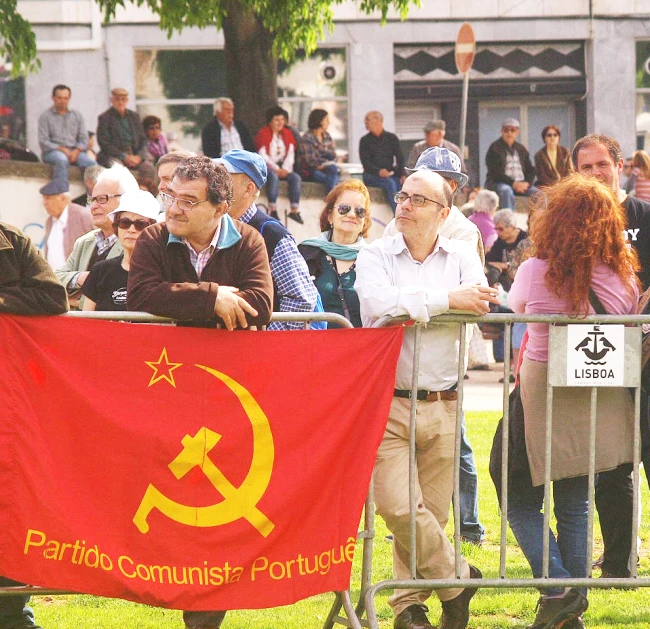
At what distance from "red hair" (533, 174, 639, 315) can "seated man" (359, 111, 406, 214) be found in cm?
1397

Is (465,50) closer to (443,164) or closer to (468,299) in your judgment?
(443,164)

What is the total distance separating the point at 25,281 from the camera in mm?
5605

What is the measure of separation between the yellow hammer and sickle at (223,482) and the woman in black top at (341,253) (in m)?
1.62

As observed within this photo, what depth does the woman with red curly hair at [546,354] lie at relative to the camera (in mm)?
5867

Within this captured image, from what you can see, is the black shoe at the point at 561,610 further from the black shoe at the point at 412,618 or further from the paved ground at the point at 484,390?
the paved ground at the point at 484,390

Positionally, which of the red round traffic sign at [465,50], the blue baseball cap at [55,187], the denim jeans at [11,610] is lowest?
the denim jeans at [11,610]

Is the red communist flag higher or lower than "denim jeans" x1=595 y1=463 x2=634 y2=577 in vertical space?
higher

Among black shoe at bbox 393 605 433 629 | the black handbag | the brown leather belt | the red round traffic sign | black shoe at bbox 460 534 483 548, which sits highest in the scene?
the red round traffic sign

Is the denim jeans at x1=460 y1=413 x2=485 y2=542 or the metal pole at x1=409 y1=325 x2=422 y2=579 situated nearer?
the metal pole at x1=409 y1=325 x2=422 y2=579

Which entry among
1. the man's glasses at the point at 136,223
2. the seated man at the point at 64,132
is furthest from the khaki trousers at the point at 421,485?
the seated man at the point at 64,132

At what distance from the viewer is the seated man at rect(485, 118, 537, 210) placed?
821 inches

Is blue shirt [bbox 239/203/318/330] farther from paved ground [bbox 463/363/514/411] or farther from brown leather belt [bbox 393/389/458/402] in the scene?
paved ground [bbox 463/363/514/411]

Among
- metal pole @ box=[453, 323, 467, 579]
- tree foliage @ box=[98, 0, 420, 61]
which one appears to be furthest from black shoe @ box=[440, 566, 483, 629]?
tree foliage @ box=[98, 0, 420, 61]

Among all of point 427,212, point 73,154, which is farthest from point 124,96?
point 427,212
